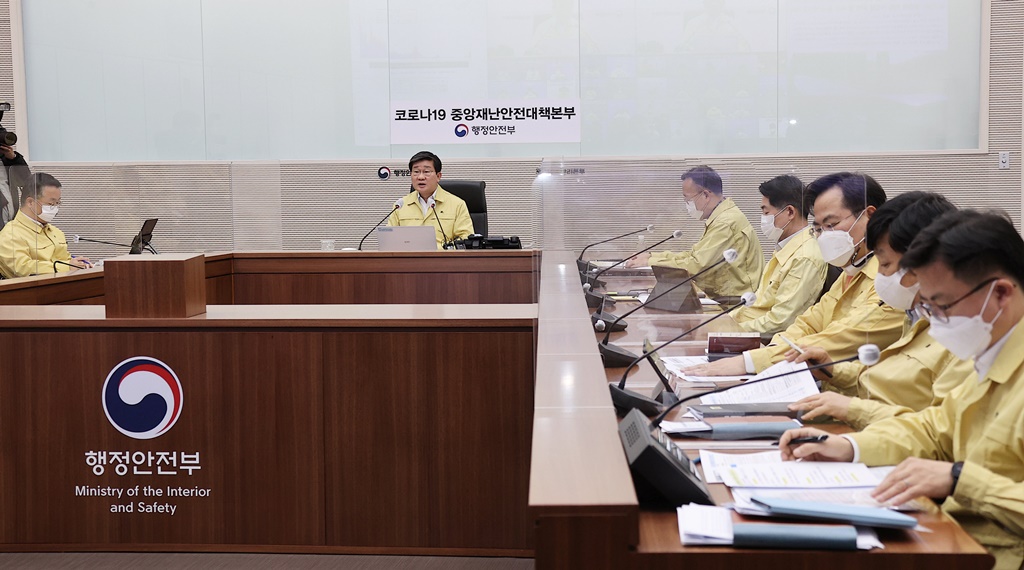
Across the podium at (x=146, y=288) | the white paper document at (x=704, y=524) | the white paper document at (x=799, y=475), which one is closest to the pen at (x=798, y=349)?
the white paper document at (x=799, y=475)

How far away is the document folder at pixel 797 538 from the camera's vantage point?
1188 mm

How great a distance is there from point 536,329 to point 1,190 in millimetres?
4811

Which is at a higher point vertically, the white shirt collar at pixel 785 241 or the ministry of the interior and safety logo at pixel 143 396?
the white shirt collar at pixel 785 241

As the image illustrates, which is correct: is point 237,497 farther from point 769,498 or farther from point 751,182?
point 751,182

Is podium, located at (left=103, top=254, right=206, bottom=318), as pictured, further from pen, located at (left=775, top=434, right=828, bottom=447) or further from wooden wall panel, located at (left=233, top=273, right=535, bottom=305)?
wooden wall panel, located at (left=233, top=273, right=535, bottom=305)

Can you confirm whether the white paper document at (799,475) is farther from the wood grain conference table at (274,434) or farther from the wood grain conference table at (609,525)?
the wood grain conference table at (274,434)

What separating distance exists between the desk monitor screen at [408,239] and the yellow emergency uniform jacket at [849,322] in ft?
10.0

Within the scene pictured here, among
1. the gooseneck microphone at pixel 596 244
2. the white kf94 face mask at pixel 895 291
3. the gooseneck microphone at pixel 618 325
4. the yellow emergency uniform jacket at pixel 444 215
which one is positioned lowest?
the gooseneck microphone at pixel 618 325

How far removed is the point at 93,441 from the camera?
2.68m

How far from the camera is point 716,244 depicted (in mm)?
3305

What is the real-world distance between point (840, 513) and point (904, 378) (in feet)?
2.95

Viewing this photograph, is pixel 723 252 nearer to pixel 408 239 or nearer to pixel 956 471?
pixel 956 471

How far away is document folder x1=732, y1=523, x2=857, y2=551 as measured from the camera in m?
1.19

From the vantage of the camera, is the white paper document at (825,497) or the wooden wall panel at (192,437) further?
the wooden wall panel at (192,437)
